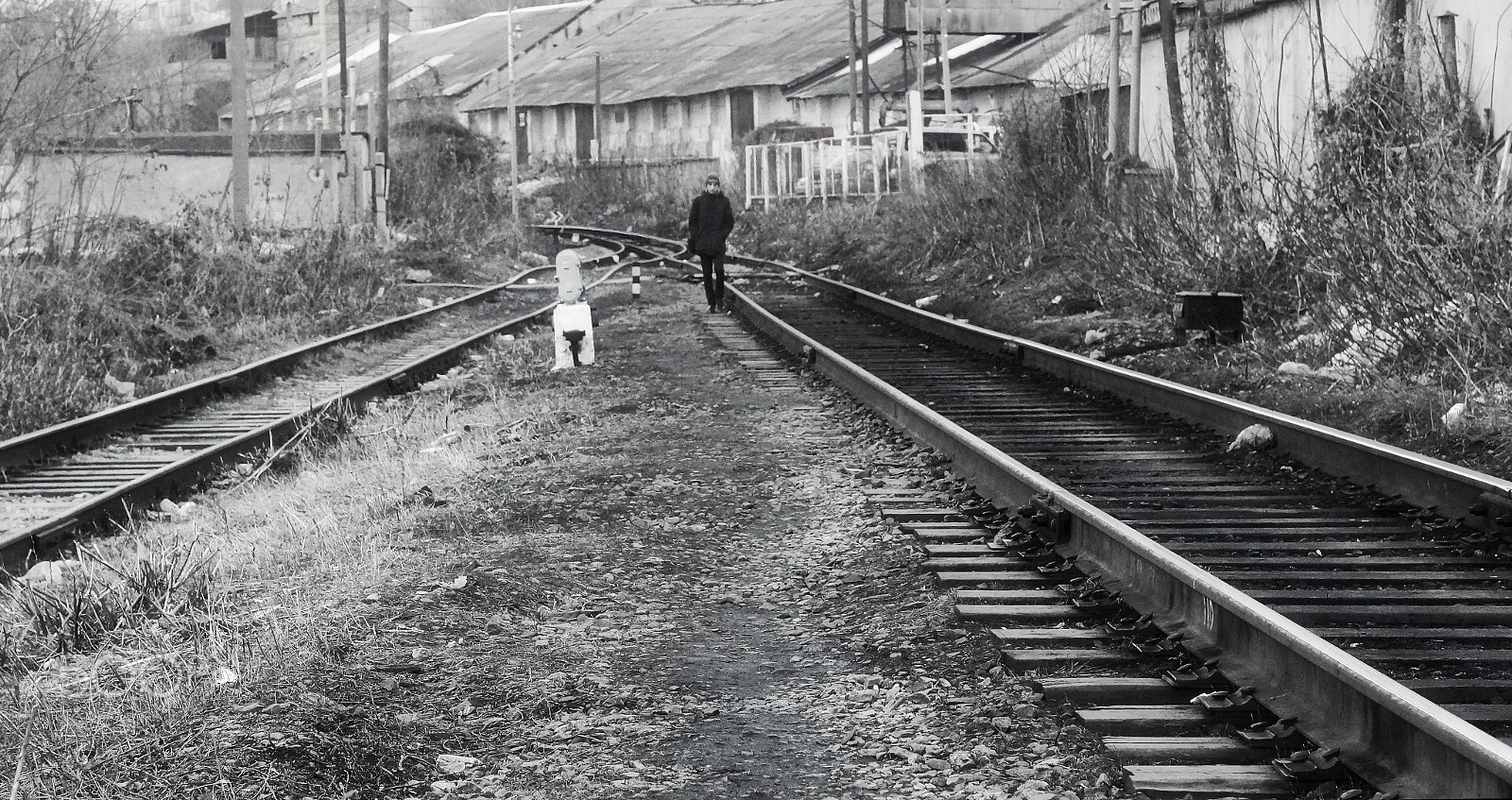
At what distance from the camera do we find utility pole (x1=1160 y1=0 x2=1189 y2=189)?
46.6ft

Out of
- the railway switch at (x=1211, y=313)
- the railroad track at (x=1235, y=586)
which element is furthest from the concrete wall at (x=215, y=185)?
the railroad track at (x=1235, y=586)

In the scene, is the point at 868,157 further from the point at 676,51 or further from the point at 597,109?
the point at 676,51

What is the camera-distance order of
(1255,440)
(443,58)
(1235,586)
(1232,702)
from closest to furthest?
(1232,702)
(1235,586)
(1255,440)
(443,58)

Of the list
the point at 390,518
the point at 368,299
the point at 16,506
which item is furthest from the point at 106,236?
the point at 390,518

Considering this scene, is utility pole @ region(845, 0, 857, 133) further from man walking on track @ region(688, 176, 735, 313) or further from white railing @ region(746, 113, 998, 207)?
man walking on track @ region(688, 176, 735, 313)

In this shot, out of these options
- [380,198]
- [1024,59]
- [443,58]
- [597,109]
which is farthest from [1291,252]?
[443,58]

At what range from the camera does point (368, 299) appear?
20.6 m

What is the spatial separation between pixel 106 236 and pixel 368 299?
148 inches

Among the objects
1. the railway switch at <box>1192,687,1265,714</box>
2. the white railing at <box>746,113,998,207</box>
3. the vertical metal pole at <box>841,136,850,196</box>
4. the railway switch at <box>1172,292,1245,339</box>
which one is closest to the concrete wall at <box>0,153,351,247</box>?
the white railing at <box>746,113,998,207</box>

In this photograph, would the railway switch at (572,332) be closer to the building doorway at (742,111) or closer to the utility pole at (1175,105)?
the utility pole at (1175,105)

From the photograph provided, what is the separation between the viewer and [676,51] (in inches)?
2613

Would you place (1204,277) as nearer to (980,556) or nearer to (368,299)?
(980,556)

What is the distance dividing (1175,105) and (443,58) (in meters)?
69.1

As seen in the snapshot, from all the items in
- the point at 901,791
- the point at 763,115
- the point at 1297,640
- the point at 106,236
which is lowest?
the point at 901,791
